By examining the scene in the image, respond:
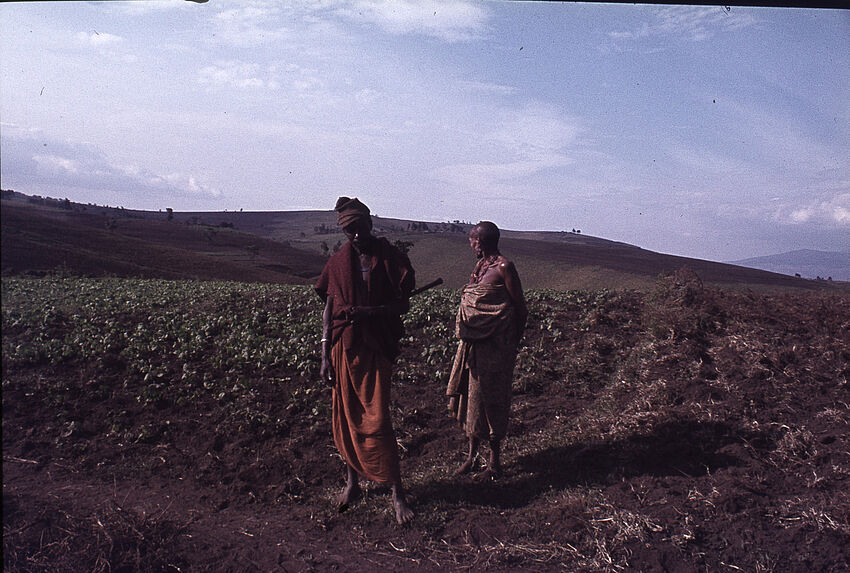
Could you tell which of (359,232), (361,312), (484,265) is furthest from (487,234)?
(361,312)

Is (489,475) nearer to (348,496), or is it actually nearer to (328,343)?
(348,496)

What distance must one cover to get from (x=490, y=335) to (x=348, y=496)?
1.65 m

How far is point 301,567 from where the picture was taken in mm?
3551

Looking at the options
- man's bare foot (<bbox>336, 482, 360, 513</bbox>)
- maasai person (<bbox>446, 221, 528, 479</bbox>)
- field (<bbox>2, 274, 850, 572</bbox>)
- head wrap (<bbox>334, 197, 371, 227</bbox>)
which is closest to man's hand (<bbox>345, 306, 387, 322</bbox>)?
head wrap (<bbox>334, 197, 371, 227</bbox>)

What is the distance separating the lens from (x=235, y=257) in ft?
155

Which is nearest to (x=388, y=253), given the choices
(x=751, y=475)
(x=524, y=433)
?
(x=524, y=433)

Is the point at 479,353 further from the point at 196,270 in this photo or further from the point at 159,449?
the point at 196,270

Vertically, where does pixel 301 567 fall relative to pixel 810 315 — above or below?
below

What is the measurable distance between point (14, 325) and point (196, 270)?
25642mm

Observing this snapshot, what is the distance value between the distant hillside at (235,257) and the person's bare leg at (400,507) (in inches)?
112

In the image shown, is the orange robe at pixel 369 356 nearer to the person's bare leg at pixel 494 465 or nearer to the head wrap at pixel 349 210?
the head wrap at pixel 349 210

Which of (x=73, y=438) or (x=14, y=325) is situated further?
(x=14, y=325)

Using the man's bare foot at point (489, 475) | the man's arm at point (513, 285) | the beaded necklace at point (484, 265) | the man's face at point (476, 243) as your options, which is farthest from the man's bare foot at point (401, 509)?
the man's face at point (476, 243)

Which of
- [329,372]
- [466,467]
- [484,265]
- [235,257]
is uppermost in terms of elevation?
[484,265]
